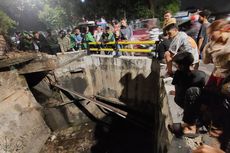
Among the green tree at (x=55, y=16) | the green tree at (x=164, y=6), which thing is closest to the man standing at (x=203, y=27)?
the green tree at (x=164, y=6)

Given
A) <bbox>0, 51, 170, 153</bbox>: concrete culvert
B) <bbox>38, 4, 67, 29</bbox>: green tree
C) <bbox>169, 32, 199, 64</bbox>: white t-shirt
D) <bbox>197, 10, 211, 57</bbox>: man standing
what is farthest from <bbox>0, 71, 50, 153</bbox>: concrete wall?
<bbox>38, 4, 67, 29</bbox>: green tree

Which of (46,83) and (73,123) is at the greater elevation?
(46,83)

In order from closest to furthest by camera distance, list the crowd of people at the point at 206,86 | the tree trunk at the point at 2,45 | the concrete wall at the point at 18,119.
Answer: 1. the crowd of people at the point at 206,86
2. the concrete wall at the point at 18,119
3. the tree trunk at the point at 2,45

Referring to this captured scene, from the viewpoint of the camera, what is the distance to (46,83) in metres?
8.75

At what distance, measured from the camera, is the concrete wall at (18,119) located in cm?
644

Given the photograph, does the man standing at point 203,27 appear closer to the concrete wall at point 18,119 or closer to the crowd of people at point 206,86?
the crowd of people at point 206,86

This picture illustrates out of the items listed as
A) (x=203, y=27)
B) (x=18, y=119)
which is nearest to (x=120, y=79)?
(x=203, y=27)

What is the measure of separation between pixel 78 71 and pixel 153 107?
3751 mm

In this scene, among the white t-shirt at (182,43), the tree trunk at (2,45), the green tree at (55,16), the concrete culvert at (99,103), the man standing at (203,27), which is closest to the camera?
the white t-shirt at (182,43)

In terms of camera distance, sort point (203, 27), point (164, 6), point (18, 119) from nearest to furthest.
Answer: point (203, 27) < point (18, 119) < point (164, 6)

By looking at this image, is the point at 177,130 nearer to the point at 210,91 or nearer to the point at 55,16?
the point at 210,91

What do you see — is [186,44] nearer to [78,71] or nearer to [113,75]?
[113,75]

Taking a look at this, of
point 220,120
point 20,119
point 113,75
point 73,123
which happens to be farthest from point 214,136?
point 73,123

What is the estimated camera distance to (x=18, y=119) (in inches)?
270
